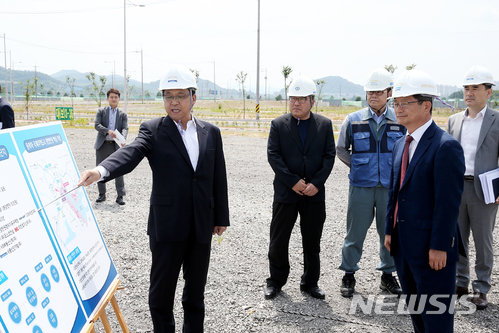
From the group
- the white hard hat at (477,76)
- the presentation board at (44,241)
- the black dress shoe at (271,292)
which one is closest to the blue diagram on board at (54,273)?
the presentation board at (44,241)

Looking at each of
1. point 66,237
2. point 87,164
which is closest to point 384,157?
point 66,237

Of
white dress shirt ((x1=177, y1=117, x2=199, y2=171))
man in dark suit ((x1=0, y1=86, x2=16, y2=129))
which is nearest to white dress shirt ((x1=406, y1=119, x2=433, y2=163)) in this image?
white dress shirt ((x1=177, y1=117, x2=199, y2=171))

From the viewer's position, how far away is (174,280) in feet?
9.56

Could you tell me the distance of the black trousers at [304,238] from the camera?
13.0 ft

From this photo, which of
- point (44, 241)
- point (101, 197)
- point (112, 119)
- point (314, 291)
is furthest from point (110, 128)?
point (44, 241)

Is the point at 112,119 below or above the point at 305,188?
above

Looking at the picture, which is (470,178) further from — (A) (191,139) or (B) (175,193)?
(B) (175,193)

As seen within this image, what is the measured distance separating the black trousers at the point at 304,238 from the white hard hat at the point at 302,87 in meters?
1.08

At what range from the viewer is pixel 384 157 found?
3953 mm

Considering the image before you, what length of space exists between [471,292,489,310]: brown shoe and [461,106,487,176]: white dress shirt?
1222 mm

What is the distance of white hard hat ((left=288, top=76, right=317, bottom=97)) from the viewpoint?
3.89 m

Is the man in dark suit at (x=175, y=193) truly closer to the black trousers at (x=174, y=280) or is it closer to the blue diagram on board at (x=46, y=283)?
the black trousers at (x=174, y=280)

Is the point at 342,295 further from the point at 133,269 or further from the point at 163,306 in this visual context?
the point at 133,269

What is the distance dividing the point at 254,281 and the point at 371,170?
5.83 ft
